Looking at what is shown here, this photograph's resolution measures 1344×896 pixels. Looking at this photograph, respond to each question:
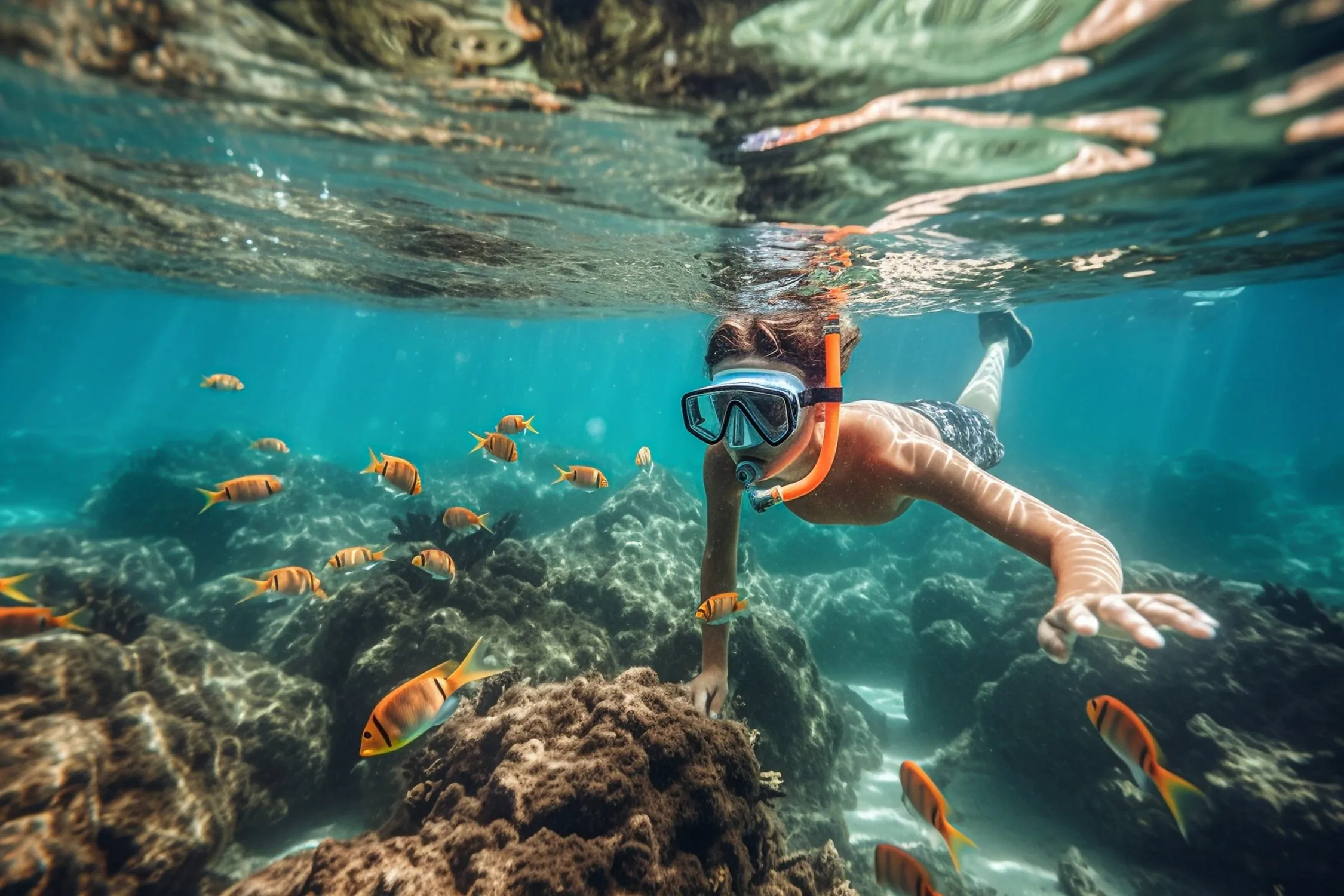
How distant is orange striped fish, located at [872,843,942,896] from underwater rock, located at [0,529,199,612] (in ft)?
45.4

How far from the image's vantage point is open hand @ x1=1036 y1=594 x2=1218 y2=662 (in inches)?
69.4

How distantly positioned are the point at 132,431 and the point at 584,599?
60077 millimetres

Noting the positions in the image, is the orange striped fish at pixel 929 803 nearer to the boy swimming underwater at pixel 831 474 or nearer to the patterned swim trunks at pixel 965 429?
the boy swimming underwater at pixel 831 474

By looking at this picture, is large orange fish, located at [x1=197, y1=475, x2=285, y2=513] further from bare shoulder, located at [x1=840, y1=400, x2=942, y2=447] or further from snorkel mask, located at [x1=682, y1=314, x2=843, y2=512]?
bare shoulder, located at [x1=840, y1=400, x2=942, y2=447]

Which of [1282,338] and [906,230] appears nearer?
[906,230]

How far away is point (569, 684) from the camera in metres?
4.09

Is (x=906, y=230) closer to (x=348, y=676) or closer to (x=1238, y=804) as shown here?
(x=1238, y=804)

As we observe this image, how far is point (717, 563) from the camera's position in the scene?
472cm

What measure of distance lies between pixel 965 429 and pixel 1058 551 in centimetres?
461

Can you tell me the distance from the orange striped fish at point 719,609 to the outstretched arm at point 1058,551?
65.0 inches

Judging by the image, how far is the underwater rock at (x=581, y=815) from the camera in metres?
2.96

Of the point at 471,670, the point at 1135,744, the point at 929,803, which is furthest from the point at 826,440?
the point at 1135,744

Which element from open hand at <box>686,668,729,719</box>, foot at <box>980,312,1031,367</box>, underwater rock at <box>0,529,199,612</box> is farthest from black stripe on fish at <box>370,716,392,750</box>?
foot at <box>980,312,1031,367</box>

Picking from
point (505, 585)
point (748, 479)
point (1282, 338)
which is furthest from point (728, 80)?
point (1282, 338)
